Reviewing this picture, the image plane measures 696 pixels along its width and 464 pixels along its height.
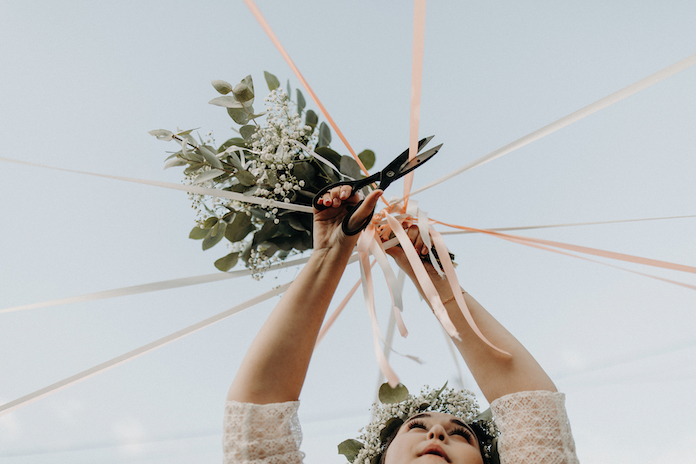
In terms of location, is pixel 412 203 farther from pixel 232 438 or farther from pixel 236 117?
pixel 232 438

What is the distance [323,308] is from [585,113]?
2.42 ft

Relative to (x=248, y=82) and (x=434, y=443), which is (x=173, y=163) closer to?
(x=248, y=82)

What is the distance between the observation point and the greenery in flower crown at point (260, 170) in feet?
3.91

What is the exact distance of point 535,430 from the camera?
1.06 meters

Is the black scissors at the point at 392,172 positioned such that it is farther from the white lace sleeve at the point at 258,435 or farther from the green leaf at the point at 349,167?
the white lace sleeve at the point at 258,435

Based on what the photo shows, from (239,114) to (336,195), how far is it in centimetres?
45

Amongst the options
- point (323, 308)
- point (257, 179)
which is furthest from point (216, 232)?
point (323, 308)

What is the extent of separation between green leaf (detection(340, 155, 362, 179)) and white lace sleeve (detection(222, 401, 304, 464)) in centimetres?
65

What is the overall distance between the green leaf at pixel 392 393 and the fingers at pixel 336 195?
25.0 inches

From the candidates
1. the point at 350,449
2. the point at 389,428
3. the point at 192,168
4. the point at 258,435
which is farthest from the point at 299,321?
the point at 350,449

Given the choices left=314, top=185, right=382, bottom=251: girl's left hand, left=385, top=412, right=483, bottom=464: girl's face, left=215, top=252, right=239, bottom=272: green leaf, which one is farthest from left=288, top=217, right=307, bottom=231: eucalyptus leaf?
left=385, top=412, right=483, bottom=464: girl's face

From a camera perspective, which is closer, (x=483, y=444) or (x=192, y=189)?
(x=192, y=189)

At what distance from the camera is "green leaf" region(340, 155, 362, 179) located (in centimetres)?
121

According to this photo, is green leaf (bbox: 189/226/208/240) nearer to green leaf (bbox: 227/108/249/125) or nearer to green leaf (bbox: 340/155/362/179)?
green leaf (bbox: 227/108/249/125)
